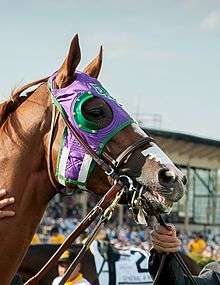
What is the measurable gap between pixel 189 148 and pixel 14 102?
2542cm

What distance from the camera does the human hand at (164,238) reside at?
344 cm

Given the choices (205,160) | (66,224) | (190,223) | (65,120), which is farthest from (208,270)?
(190,223)

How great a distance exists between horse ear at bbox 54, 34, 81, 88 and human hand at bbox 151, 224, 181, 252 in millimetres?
855

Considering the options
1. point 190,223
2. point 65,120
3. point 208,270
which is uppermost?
point 65,120

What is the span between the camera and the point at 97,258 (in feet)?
27.3

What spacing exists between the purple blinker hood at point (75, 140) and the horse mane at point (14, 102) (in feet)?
0.81

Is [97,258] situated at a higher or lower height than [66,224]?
higher

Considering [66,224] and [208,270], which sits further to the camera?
[66,224]

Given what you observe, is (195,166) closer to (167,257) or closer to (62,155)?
(167,257)

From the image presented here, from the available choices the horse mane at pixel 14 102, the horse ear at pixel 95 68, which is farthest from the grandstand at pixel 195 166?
the horse mane at pixel 14 102

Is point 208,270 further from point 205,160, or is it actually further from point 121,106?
point 205,160

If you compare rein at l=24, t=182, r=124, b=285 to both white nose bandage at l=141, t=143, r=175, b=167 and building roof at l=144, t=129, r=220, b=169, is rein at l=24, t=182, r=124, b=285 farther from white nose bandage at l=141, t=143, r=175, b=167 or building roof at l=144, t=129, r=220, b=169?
building roof at l=144, t=129, r=220, b=169

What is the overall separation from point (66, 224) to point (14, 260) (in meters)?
25.6

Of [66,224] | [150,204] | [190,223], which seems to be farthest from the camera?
[190,223]
